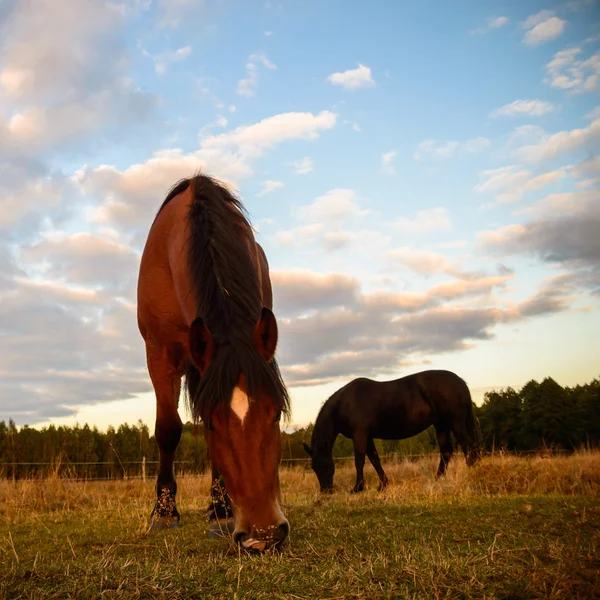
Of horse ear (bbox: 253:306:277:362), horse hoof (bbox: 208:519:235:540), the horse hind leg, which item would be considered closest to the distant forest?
the horse hind leg

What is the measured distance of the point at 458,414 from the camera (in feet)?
40.5

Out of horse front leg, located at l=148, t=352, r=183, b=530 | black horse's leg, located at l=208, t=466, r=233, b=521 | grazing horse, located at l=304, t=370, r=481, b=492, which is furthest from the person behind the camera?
grazing horse, located at l=304, t=370, r=481, b=492

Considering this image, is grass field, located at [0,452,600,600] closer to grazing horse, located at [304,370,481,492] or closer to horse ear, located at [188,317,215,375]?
horse ear, located at [188,317,215,375]

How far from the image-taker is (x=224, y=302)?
12.4ft

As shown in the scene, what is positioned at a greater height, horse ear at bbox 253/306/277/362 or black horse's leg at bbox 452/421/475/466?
horse ear at bbox 253/306/277/362

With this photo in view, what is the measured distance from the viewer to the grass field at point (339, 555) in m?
2.24

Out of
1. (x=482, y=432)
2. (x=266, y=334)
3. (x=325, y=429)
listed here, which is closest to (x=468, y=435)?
Result: (x=325, y=429)

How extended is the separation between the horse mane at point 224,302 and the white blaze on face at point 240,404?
0.03 m

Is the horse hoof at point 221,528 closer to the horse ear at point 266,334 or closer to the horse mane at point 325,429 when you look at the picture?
the horse ear at point 266,334

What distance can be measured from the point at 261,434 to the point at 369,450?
9977 mm

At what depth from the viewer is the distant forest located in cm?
2684

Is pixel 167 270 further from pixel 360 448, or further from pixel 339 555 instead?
pixel 360 448

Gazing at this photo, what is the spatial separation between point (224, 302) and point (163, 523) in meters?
2.58

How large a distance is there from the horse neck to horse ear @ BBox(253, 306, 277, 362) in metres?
9.77
